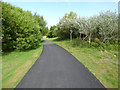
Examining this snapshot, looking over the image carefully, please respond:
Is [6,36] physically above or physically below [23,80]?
above

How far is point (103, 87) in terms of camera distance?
3359mm

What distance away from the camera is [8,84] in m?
3.81

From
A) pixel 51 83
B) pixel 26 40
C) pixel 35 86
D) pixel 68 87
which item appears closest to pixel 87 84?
pixel 68 87

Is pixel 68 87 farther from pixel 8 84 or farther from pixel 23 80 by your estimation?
pixel 8 84

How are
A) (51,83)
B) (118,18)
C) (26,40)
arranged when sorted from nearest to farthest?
(51,83) < (118,18) < (26,40)

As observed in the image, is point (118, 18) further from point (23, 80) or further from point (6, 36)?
point (6, 36)

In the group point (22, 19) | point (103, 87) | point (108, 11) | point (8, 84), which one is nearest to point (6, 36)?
point (22, 19)

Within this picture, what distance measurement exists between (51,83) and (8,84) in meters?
2.70

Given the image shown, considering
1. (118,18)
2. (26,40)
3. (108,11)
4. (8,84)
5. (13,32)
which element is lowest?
(8,84)

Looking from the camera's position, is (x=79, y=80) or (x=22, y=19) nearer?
(x=79, y=80)

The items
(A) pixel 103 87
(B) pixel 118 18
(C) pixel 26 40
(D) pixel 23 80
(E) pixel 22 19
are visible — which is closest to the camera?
(A) pixel 103 87

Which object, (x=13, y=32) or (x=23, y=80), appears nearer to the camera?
(x=23, y=80)

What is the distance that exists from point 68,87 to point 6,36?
38.5ft

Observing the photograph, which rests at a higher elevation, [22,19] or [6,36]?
[22,19]
